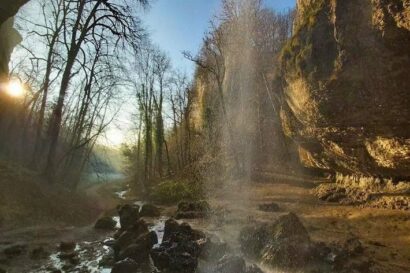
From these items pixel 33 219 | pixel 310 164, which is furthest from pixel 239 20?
pixel 33 219

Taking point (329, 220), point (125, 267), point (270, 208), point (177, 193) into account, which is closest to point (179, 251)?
point (125, 267)

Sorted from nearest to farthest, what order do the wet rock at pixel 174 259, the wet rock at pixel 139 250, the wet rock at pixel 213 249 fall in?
the wet rock at pixel 174 259
the wet rock at pixel 139 250
the wet rock at pixel 213 249

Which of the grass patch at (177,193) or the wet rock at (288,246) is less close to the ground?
the grass patch at (177,193)

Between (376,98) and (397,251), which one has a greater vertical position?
(376,98)

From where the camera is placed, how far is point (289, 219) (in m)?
9.40

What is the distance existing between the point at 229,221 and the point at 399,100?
731 cm

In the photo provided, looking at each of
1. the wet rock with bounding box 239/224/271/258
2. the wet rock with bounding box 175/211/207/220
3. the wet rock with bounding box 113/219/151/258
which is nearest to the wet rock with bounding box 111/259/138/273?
the wet rock with bounding box 113/219/151/258

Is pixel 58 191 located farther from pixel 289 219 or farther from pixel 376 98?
pixel 376 98

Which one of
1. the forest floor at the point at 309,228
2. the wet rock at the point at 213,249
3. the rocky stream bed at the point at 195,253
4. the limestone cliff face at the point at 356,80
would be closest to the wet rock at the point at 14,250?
the rocky stream bed at the point at 195,253

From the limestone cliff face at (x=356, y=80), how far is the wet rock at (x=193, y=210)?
5825 millimetres

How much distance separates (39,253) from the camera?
9.11m

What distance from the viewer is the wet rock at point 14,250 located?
8.70 meters

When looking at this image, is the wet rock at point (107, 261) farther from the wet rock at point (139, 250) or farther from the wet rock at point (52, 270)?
the wet rock at point (52, 270)

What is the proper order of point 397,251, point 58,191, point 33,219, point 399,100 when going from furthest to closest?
point 58,191
point 33,219
point 399,100
point 397,251
